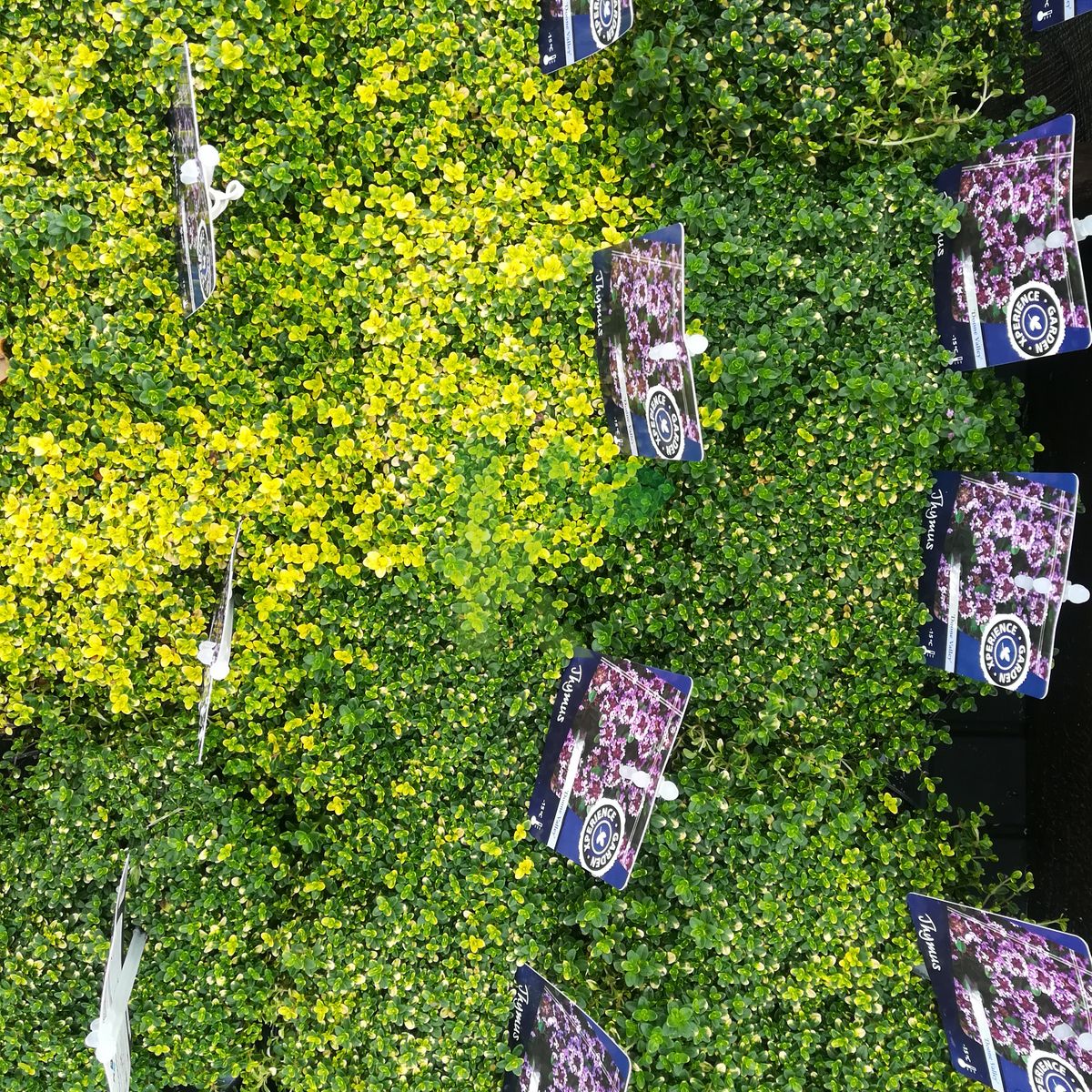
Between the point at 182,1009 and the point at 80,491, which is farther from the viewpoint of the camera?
the point at 80,491

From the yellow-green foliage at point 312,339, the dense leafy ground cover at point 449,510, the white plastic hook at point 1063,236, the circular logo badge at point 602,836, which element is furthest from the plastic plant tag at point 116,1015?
the white plastic hook at point 1063,236

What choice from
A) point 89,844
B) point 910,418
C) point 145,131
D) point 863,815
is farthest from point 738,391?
point 89,844

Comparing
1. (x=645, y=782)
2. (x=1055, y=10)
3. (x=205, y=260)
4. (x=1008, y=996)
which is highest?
(x=1055, y=10)

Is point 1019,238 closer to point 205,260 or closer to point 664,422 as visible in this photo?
point 664,422

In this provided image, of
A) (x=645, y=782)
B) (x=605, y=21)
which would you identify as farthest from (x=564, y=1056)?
(x=605, y=21)

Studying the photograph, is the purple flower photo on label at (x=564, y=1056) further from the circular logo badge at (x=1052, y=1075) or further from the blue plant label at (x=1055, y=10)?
the blue plant label at (x=1055, y=10)

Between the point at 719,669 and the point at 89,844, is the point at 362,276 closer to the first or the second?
the point at 719,669

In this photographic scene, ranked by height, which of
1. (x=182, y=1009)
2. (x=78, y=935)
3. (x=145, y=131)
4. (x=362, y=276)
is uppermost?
(x=145, y=131)
